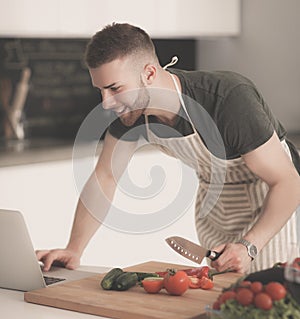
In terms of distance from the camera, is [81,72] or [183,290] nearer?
[183,290]

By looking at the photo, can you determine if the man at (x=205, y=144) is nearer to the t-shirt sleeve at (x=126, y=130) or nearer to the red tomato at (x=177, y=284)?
the t-shirt sleeve at (x=126, y=130)

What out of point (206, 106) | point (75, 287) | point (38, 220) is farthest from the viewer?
point (38, 220)

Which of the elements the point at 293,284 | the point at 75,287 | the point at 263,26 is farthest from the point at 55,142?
the point at 293,284

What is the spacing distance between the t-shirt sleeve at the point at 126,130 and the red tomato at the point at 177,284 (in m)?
0.72

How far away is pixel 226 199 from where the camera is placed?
8.65 ft

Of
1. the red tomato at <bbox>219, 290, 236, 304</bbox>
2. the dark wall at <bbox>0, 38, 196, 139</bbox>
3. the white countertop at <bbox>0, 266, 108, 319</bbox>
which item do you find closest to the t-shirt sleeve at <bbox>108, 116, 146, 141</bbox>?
the white countertop at <bbox>0, 266, 108, 319</bbox>

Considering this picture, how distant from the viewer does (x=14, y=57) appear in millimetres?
4102

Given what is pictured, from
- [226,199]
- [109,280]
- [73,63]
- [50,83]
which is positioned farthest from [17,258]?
[73,63]

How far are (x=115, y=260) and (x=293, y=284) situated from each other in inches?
92.0

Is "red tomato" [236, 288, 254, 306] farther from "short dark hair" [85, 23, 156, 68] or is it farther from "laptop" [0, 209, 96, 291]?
"short dark hair" [85, 23, 156, 68]

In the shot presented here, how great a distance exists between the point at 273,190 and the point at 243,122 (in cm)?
20

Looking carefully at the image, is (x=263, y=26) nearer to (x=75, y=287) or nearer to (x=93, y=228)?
(x=93, y=228)

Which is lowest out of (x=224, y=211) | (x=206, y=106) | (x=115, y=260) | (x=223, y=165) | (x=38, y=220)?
(x=115, y=260)

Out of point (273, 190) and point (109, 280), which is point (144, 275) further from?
point (273, 190)
